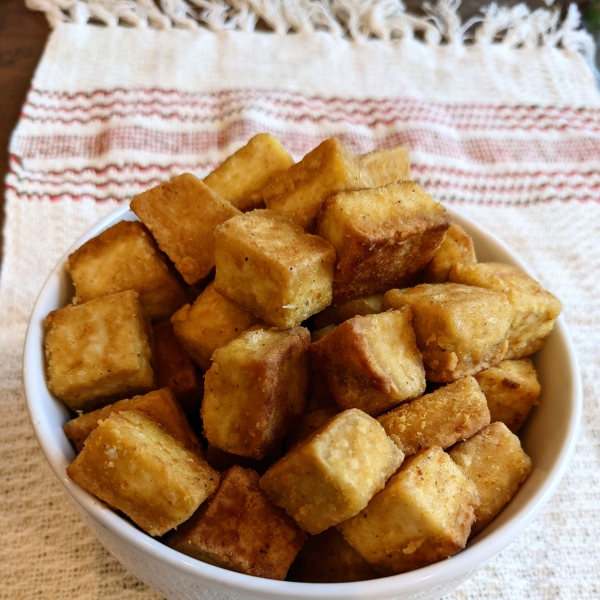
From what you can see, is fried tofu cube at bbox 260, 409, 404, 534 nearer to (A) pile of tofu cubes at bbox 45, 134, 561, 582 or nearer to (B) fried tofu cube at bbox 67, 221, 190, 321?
(A) pile of tofu cubes at bbox 45, 134, 561, 582

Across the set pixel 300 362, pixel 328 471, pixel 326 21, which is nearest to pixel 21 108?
pixel 326 21

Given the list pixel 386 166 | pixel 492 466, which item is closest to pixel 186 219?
pixel 386 166

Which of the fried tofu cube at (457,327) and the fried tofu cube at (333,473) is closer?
the fried tofu cube at (333,473)

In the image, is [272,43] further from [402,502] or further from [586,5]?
[402,502]

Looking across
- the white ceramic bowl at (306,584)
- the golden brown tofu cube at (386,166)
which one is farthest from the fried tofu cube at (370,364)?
the golden brown tofu cube at (386,166)

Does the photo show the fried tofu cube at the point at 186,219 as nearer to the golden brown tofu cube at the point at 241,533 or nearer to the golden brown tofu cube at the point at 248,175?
the golden brown tofu cube at the point at 248,175
